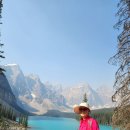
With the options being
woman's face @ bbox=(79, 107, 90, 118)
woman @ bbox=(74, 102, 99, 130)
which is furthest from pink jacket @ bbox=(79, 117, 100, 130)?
woman's face @ bbox=(79, 107, 90, 118)

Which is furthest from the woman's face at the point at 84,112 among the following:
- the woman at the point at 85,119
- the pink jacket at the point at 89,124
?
the pink jacket at the point at 89,124

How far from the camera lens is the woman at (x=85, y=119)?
28.3 feet

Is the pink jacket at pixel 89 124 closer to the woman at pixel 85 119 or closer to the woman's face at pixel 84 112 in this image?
the woman at pixel 85 119

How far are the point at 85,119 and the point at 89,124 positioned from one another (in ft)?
0.78

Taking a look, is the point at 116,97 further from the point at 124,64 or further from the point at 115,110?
the point at 124,64

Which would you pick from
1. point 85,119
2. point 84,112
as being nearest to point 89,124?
point 85,119

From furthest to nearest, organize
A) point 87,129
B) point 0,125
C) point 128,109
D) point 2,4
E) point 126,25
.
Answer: point 0,125 → point 2,4 → point 126,25 → point 128,109 → point 87,129

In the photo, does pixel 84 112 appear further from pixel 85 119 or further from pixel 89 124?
pixel 89 124

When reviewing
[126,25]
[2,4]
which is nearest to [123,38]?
[126,25]

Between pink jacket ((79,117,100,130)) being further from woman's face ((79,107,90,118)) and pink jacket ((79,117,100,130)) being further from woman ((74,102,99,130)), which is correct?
woman's face ((79,107,90,118))

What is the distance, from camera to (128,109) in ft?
48.8

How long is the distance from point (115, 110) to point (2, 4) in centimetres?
2208

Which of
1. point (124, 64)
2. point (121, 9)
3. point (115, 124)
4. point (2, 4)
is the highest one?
point (2, 4)

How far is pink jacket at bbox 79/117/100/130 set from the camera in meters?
8.61
